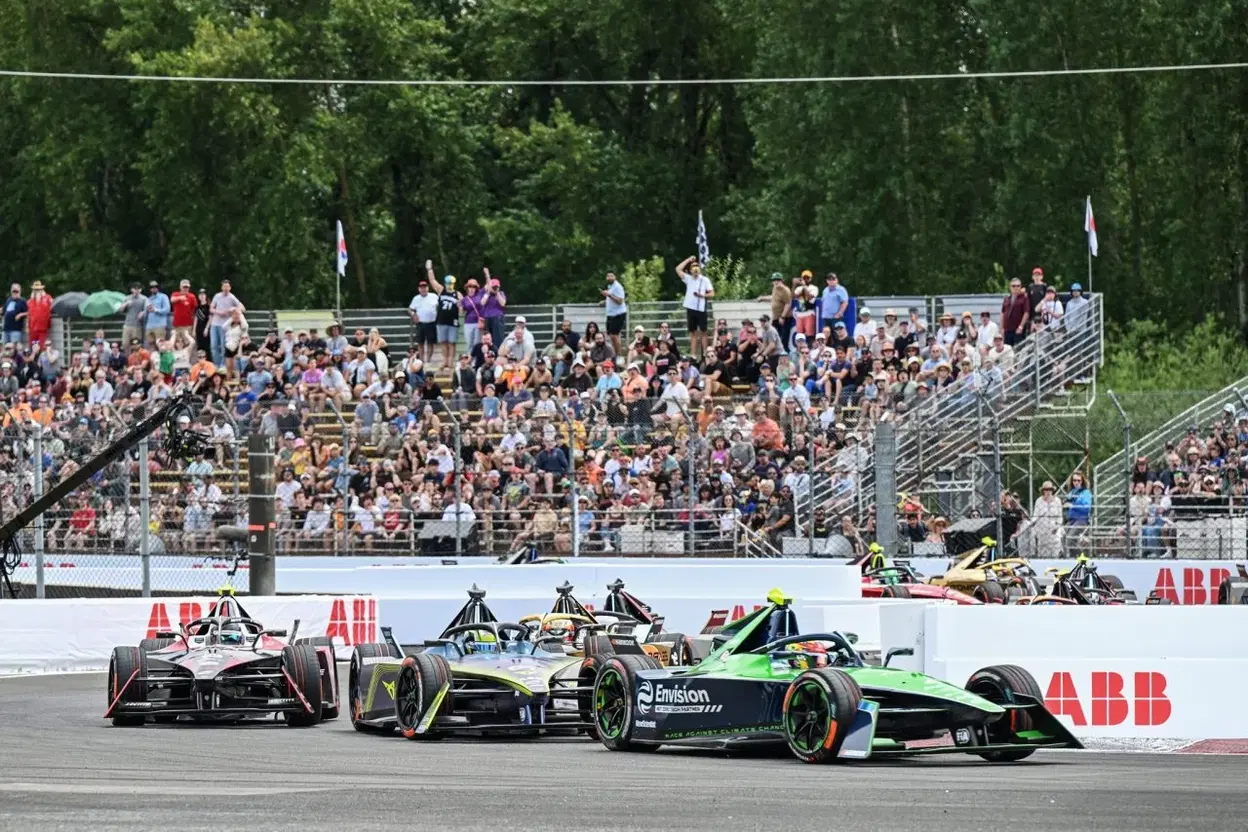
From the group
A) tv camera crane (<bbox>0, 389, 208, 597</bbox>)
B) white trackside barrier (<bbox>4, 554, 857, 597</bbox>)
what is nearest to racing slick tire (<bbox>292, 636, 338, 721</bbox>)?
tv camera crane (<bbox>0, 389, 208, 597</bbox>)

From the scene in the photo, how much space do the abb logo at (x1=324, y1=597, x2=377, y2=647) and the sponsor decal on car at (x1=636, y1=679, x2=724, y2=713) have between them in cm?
A: 1111

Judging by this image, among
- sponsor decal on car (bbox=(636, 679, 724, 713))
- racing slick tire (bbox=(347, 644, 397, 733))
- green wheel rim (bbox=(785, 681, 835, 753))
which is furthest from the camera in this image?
racing slick tire (bbox=(347, 644, 397, 733))

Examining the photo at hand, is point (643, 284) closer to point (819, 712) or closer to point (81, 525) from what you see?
point (81, 525)

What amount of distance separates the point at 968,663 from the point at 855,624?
16.4 ft

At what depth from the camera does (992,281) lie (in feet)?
159

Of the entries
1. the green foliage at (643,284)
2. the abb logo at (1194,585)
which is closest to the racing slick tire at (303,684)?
the abb logo at (1194,585)

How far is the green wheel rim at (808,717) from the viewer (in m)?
14.4

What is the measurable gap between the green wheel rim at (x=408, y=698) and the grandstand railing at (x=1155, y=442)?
14697mm

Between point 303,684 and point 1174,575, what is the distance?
1326 centimetres

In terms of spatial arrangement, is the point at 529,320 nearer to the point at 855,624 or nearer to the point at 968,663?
the point at 855,624

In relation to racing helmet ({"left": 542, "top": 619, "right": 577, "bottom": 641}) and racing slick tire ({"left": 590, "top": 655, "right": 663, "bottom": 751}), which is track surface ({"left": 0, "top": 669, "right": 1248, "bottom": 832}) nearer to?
racing slick tire ({"left": 590, "top": 655, "right": 663, "bottom": 751})

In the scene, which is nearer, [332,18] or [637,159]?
[332,18]

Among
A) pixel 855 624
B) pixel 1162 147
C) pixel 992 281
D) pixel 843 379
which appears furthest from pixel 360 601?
pixel 1162 147

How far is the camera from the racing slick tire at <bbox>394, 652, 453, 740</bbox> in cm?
1691
